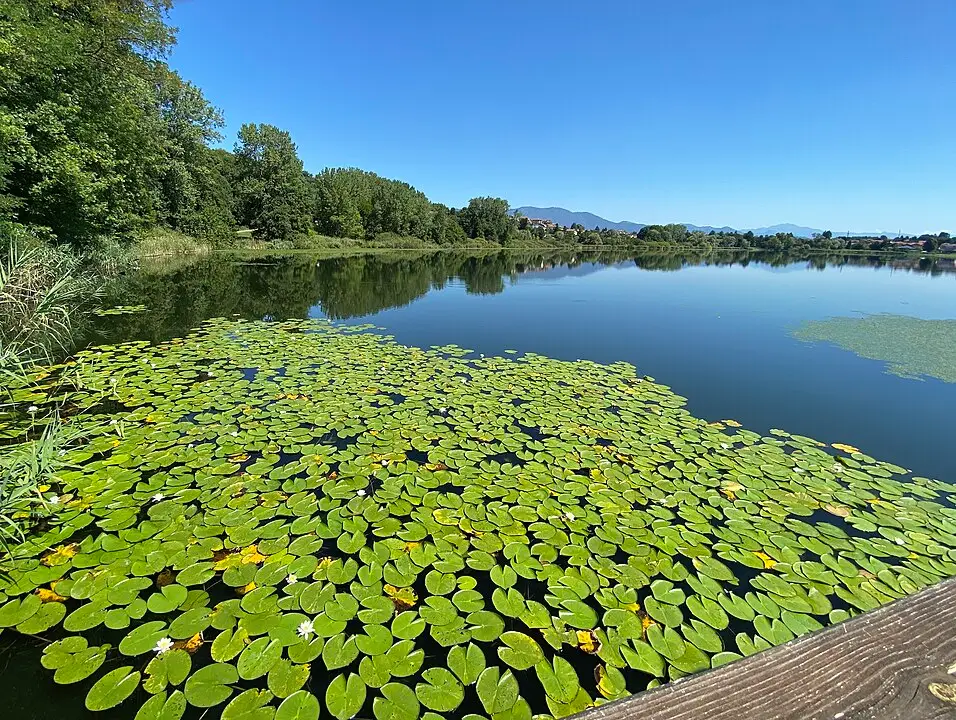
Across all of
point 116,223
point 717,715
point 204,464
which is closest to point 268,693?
point 717,715

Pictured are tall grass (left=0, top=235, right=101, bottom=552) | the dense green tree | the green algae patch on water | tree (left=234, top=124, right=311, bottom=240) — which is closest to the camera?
tall grass (left=0, top=235, right=101, bottom=552)

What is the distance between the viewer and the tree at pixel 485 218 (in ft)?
175

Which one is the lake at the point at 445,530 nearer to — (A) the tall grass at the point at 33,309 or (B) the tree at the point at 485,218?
(A) the tall grass at the point at 33,309

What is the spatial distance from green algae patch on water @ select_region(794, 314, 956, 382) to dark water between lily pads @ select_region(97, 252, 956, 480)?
34 cm

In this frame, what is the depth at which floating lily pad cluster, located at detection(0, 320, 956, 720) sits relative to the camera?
1549 mm

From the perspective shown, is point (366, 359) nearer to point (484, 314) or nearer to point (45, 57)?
point (484, 314)

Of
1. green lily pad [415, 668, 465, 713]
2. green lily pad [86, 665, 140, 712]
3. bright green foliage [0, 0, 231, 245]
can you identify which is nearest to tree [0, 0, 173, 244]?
bright green foliage [0, 0, 231, 245]

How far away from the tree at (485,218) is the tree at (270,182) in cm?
2648

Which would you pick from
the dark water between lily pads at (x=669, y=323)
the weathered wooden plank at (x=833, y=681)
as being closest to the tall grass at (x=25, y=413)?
the dark water between lily pads at (x=669, y=323)

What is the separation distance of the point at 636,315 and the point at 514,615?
32.4 ft

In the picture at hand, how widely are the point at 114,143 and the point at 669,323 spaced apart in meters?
14.1

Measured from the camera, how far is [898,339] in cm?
839

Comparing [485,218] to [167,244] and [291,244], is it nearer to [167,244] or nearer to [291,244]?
[291,244]

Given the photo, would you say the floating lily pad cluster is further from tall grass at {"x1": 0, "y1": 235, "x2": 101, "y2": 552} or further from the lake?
tall grass at {"x1": 0, "y1": 235, "x2": 101, "y2": 552}
